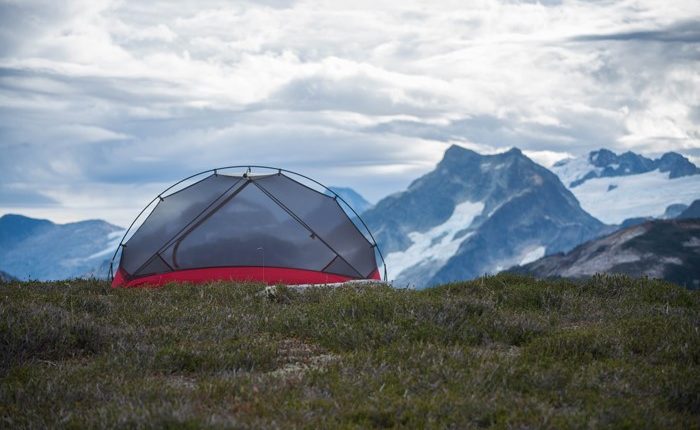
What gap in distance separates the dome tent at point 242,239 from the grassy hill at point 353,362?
5.59m

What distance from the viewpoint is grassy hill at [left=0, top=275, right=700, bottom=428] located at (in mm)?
8203

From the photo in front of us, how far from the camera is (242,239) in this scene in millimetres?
21422

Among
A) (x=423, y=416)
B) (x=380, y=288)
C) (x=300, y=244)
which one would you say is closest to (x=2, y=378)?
(x=423, y=416)

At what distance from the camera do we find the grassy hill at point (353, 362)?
8.20 metres

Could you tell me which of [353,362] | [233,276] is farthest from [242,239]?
[353,362]

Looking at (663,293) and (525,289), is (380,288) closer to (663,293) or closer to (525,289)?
(525,289)

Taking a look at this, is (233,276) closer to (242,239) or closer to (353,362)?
(242,239)

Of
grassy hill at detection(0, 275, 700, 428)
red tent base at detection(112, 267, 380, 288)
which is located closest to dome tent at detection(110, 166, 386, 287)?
red tent base at detection(112, 267, 380, 288)

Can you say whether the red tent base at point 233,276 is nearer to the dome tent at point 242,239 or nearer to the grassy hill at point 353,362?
the dome tent at point 242,239

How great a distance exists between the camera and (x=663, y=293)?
1588 cm

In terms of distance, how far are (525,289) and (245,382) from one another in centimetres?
802

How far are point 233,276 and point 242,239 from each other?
1.14m

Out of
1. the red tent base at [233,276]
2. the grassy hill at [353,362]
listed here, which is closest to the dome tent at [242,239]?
the red tent base at [233,276]

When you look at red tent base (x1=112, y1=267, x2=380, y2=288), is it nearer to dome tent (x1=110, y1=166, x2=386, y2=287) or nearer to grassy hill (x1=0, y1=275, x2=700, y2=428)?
dome tent (x1=110, y1=166, x2=386, y2=287)
